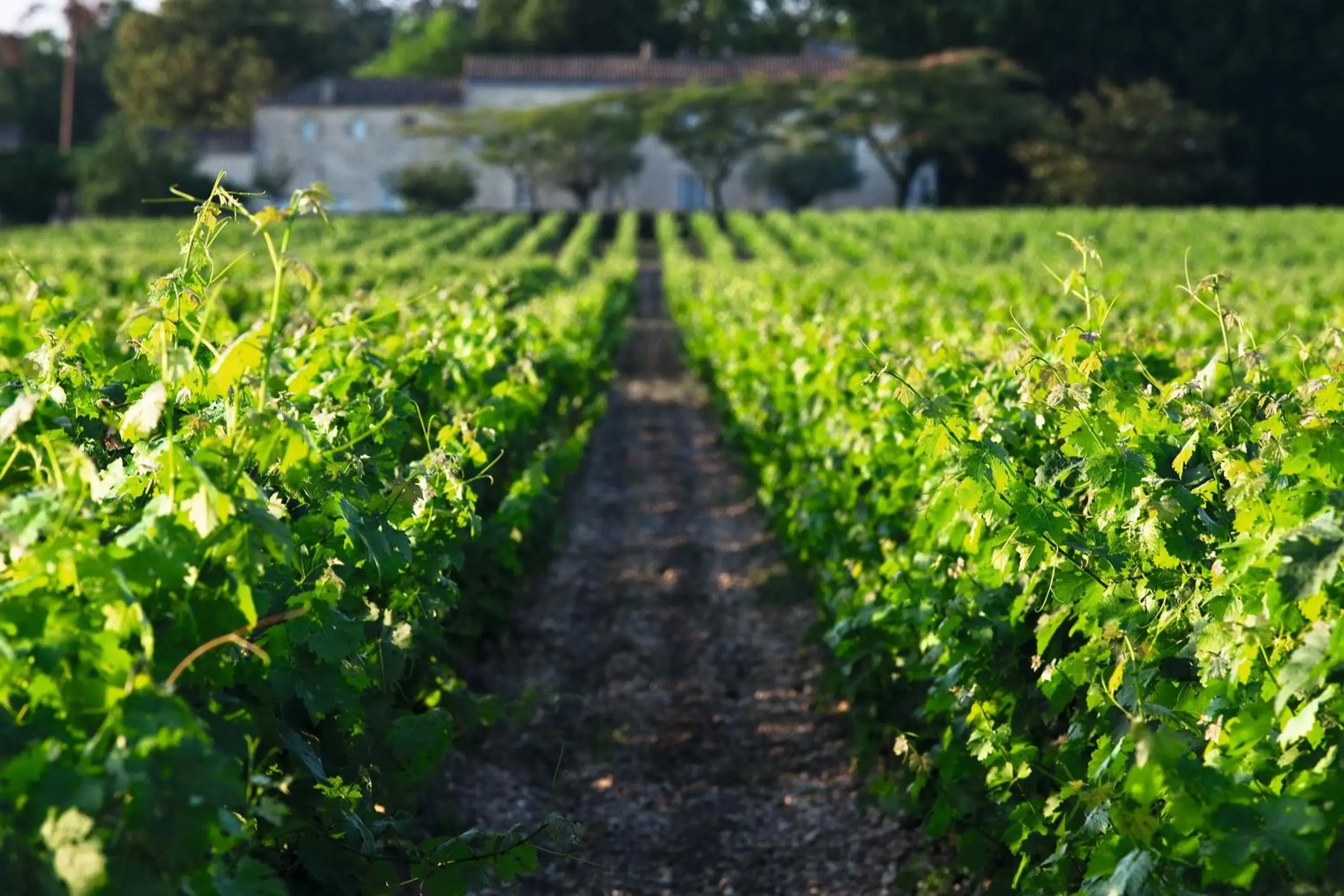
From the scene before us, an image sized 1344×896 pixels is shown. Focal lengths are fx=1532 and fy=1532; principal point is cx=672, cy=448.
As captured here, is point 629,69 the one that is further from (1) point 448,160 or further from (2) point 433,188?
(2) point 433,188

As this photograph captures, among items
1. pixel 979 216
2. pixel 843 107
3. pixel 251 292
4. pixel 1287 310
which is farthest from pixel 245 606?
pixel 843 107

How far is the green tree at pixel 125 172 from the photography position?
158ft

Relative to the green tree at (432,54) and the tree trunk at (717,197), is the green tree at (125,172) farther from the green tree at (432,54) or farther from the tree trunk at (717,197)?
the green tree at (432,54)

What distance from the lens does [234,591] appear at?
2582mm

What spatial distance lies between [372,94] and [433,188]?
35.5 feet

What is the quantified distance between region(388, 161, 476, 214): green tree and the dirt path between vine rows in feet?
155

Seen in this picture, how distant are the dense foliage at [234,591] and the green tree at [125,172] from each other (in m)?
44.7

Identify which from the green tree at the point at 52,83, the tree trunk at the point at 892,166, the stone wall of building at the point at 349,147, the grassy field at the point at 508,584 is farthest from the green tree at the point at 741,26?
the grassy field at the point at 508,584

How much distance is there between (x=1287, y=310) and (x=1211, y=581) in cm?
797

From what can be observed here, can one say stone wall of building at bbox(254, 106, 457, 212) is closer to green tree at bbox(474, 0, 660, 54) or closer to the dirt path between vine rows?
green tree at bbox(474, 0, 660, 54)

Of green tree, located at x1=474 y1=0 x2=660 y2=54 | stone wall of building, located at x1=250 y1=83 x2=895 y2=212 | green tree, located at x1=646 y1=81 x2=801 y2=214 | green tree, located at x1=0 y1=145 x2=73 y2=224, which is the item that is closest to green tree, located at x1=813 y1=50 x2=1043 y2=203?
green tree, located at x1=646 y1=81 x2=801 y2=214

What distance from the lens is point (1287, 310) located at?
10484mm

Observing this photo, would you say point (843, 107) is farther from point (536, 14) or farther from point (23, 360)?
point (23, 360)

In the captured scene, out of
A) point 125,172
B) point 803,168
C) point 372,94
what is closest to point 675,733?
point 125,172
